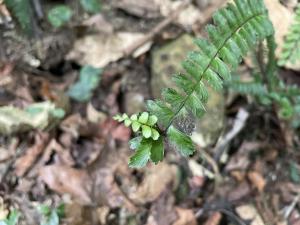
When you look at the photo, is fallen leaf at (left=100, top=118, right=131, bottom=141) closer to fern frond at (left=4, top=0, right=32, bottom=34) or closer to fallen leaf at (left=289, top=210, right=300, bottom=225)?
fern frond at (left=4, top=0, right=32, bottom=34)

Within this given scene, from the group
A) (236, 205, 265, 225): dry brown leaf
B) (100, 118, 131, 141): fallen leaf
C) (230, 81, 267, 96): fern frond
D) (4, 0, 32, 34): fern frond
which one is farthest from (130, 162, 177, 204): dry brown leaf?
(4, 0, 32, 34): fern frond

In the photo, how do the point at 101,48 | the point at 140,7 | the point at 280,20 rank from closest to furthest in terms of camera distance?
the point at 280,20 → the point at 101,48 → the point at 140,7

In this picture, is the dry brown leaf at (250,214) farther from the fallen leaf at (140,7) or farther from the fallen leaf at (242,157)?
the fallen leaf at (140,7)

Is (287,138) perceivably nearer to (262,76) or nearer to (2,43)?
(262,76)

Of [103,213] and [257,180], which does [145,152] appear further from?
[257,180]

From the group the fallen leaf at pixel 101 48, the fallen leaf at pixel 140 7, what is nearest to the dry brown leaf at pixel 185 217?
the fallen leaf at pixel 101 48

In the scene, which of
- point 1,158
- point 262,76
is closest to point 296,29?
point 262,76

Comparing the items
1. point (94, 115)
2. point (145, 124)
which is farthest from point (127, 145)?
point (145, 124)
